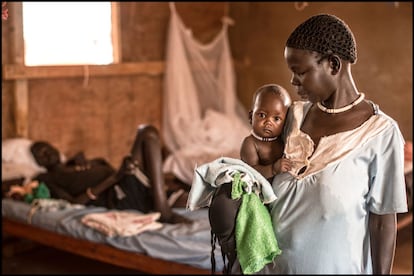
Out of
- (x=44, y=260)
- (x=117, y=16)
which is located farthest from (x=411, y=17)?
(x=44, y=260)

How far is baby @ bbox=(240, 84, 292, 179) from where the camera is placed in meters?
0.87

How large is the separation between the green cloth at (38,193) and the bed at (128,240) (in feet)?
0.13

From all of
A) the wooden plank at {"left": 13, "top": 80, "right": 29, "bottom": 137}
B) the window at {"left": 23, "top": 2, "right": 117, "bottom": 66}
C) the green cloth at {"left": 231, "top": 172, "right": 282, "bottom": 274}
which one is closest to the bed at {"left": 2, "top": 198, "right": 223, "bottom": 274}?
the wooden plank at {"left": 13, "top": 80, "right": 29, "bottom": 137}

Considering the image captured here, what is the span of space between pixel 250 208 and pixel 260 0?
14.0 feet

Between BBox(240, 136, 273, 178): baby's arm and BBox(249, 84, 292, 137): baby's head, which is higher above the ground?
BBox(249, 84, 292, 137): baby's head

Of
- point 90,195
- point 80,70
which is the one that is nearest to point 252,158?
point 90,195

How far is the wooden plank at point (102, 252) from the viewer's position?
2.75 meters

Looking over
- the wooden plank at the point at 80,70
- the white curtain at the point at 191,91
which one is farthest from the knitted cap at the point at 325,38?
the white curtain at the point at 191,91

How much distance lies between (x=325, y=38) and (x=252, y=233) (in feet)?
0.95

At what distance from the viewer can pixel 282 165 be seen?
0.86m

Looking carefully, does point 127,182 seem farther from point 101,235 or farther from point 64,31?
point 64,31

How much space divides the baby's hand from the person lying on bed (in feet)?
6.93

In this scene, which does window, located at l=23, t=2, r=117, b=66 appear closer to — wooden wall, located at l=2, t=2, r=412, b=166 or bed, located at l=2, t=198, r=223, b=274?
wooden wall, located at l=2, t=2, r=412, b=166

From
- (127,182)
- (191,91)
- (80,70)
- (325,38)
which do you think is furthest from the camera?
(191,91)
